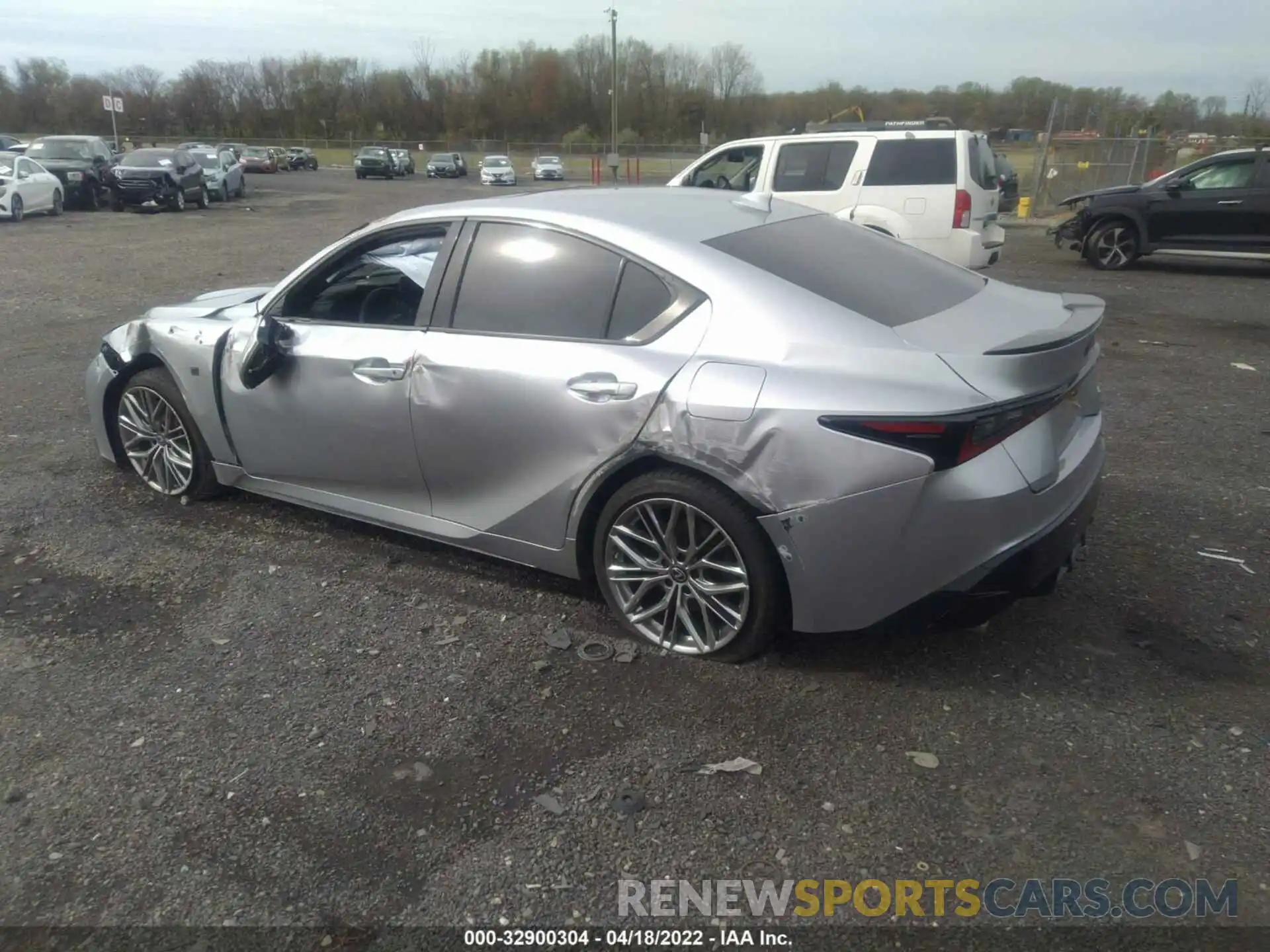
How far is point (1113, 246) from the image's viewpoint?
47.0 ft

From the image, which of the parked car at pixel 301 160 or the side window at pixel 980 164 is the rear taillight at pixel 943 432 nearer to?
the side window at pixel 980 164

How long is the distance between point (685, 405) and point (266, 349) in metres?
2.08

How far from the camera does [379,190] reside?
37.9 meters

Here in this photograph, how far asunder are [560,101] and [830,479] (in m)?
99.4

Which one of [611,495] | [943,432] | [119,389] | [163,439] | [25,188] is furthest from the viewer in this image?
[25,188]

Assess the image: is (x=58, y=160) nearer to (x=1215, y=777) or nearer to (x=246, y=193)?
(x=246, y=193)

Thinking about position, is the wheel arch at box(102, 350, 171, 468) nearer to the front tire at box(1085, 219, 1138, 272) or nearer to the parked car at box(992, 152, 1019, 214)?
the front tire at box(1085, 219, 1138, 272)

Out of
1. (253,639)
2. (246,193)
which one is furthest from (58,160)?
(253,639)

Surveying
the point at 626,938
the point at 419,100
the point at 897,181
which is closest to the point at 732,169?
the point at 897,181

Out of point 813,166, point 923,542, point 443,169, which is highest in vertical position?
point 813,166

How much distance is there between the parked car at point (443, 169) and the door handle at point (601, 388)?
172ft

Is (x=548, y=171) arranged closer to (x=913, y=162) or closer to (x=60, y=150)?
(x=60, y=150)

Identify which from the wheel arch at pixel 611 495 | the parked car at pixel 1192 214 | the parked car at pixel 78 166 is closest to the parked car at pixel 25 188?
the parked car at pixel 78 166

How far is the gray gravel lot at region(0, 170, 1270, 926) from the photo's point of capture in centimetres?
259
